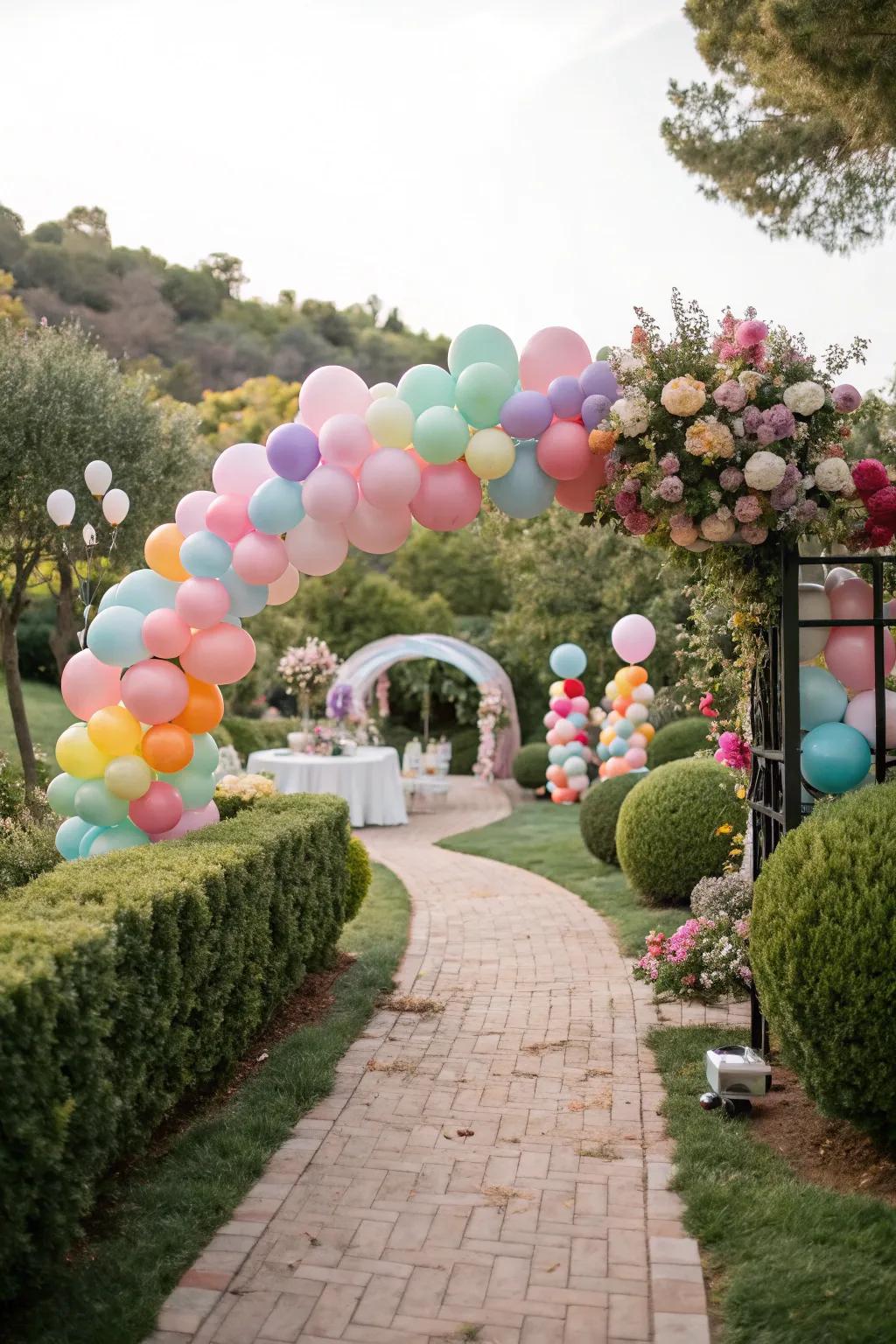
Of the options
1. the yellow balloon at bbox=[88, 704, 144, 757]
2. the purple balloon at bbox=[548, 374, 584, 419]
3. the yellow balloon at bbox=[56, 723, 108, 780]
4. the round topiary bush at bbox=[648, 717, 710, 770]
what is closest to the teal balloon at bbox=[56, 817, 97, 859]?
the yellow balloon at bbox=[56, 723, 108, 780]

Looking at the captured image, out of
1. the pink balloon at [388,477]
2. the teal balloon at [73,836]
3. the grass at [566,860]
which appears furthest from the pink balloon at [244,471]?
the grass at [566,860]

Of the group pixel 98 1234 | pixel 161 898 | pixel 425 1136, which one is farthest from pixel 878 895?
pixel 98 1234

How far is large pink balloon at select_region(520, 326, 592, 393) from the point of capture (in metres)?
5.38

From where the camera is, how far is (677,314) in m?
4.85

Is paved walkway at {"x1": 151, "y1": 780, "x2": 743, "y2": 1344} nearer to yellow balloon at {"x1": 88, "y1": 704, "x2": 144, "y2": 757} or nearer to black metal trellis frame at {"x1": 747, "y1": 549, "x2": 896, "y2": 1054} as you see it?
black metal trellis frame at {"x1": 747, "y1": 549, "x2": 896, "y2": 1054}

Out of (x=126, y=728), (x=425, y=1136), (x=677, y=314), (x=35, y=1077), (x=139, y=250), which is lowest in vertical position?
(x=425, y=1136)

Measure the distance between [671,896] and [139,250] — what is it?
40.2 meters

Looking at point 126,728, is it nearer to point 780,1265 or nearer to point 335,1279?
point 335,1279

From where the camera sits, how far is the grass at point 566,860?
27.9 feet

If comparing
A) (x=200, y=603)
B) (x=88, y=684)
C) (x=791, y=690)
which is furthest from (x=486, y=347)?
(x=88, y=684)

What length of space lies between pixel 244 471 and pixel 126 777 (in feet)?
5.61

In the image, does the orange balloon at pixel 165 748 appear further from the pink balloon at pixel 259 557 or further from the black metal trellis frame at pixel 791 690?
the black metal trellis frame at pixel 791 690

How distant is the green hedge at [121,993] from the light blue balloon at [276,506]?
157 centimetres

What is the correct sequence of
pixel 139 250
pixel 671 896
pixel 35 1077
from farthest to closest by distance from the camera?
pixel 139 250, pixel 671 896, pixel 35 1077
